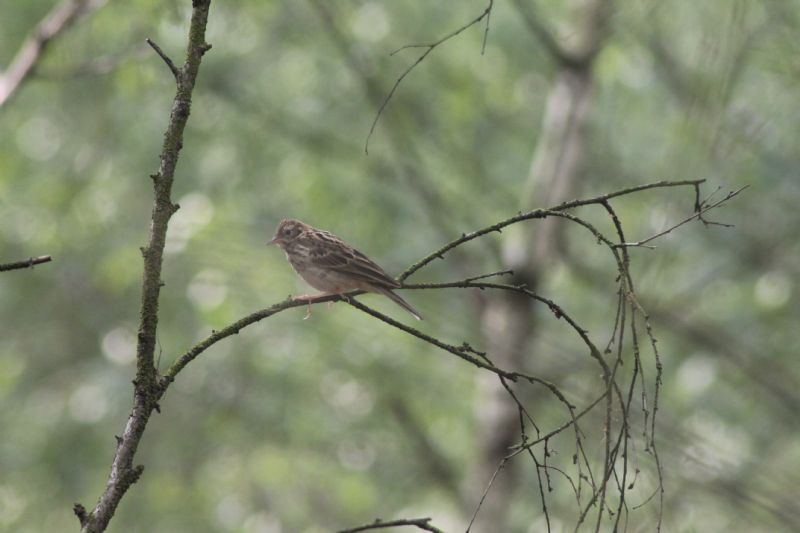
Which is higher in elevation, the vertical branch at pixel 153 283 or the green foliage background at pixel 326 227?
the green foliage background at pixel 326 227

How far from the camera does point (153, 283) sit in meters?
3.01

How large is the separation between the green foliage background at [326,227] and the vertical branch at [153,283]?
6379 mm

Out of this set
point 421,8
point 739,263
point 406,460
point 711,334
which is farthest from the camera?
point 406,460

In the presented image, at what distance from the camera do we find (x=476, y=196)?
35.7ft

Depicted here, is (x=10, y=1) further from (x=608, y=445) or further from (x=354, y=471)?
(x=608, y=445)

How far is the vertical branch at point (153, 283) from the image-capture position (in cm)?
282

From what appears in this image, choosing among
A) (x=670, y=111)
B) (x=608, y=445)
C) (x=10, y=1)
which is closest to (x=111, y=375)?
(x=10, y=1)

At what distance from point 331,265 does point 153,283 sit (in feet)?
10.3

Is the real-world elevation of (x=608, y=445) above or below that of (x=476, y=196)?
below

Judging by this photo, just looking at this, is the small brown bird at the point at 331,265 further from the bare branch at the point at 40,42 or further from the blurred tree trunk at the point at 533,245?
the blurred tree trunk at the point at 533,245

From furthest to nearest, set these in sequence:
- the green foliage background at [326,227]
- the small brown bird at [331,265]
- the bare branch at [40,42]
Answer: the green foliage background at [326,227] < the bare branch at [40,42] < the small brown bird at [331,265]

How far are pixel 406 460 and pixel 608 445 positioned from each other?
10207 millimetres

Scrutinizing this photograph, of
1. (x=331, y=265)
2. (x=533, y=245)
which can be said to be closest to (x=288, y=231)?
(x=331, y=265)

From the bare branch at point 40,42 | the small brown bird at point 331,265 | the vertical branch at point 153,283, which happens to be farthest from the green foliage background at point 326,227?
the vertical branch at point 153,283
